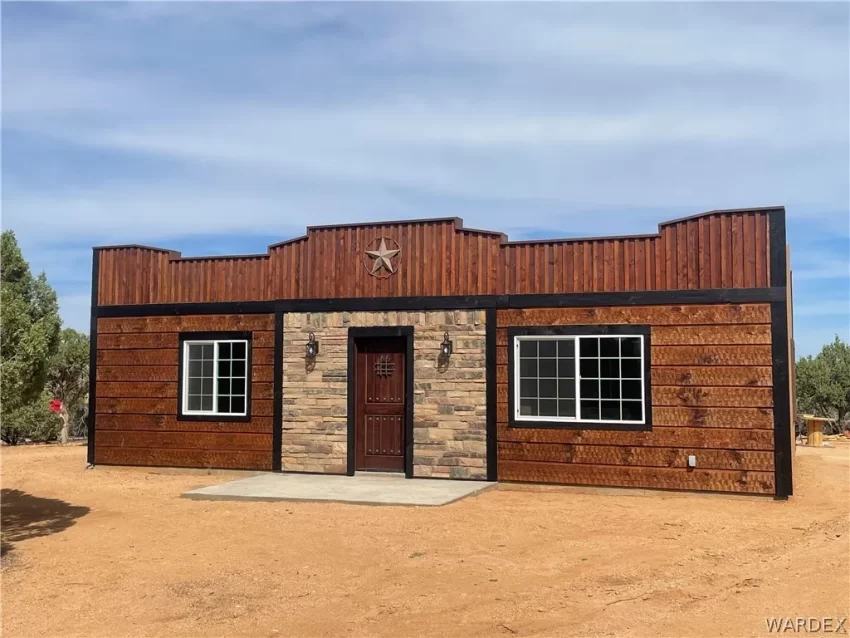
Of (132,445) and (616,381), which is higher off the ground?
(616,381)

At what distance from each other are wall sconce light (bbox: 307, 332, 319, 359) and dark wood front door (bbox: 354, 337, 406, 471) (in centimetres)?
69

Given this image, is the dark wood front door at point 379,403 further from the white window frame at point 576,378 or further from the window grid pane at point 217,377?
the window grid pane at point 217,377

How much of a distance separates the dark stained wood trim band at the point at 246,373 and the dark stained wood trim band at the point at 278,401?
19.6 inches

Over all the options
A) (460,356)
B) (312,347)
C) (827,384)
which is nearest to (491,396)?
(460,356)

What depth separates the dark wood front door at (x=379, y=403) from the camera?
12.8 meters

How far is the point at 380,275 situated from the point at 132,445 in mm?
5660

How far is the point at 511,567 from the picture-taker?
721cm

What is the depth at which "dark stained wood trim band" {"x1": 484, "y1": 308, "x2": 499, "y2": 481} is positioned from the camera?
12.1 m

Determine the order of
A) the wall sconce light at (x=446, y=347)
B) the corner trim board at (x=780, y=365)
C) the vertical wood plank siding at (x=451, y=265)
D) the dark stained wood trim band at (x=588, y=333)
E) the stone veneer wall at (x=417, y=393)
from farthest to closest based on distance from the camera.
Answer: the wall sconce light at (x=446, y=347)
the stone veneer wall at (x=417, y=393)
the dark stained wood trim band at (x=588, y=333)
the vertical wood plank siding at (x=451, y=265)
the corner trim board at (x=780, y=365)

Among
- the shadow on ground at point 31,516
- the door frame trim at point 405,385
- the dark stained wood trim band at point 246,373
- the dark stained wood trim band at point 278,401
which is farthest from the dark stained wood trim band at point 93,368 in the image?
the door frame trim at point 405,385

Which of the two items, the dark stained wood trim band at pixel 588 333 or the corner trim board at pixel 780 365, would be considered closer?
the corner trim board at pixel 780 365

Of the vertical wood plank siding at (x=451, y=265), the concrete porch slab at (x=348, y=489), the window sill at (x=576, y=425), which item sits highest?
the vertical wood plank siding at (x=451, y=265)

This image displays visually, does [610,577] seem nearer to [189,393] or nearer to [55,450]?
[189,393]

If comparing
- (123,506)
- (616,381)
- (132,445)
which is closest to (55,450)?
(132,445)
